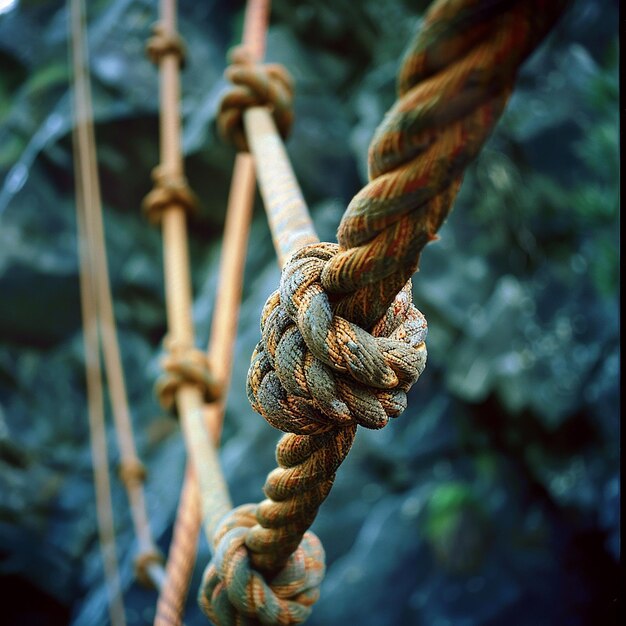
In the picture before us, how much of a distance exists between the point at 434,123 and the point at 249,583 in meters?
0.29

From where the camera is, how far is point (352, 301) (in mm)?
254

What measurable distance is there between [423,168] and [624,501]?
1.00 ft

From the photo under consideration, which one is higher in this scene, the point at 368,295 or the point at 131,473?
the point at 131,473

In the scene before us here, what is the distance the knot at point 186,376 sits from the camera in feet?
2.29

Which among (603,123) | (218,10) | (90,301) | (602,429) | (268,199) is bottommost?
(268,199)

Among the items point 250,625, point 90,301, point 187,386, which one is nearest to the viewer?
point 250,625

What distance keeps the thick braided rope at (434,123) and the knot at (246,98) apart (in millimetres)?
410

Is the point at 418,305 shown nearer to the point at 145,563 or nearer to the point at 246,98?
the point at 145,563

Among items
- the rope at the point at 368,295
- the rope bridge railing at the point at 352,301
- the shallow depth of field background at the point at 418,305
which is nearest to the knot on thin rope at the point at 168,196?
the rope bridge railing at the point at 352,301

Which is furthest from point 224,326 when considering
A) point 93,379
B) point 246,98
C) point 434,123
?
point 93,379

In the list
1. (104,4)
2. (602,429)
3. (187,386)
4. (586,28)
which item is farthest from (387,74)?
(187,386)

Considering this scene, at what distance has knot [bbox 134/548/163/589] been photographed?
0.90 metres

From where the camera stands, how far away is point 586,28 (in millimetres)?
2080

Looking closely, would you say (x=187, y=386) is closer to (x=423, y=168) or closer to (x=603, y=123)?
(x=423, y=168)
